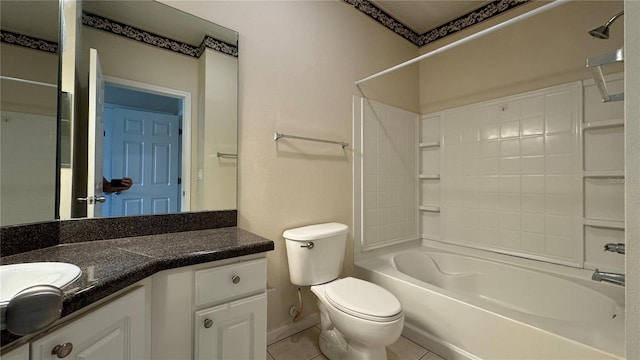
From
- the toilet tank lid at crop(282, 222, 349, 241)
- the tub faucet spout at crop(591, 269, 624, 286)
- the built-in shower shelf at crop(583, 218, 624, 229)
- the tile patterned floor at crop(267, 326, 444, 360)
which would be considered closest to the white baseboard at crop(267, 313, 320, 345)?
the tile patterned floor at crop(267, 326, 444, 360)

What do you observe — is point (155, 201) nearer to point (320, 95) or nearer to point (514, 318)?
point (320, 95)

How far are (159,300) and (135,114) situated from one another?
90 centimetres

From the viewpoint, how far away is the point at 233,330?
3.38ft

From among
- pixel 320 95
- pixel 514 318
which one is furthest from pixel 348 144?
pixel 514 318

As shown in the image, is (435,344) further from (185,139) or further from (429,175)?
(185,139)

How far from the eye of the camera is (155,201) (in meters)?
1.30

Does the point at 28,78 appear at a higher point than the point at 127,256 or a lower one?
higher

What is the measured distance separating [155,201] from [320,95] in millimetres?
1282

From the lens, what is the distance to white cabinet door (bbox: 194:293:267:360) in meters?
0.97

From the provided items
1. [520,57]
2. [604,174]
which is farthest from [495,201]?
[520,57]

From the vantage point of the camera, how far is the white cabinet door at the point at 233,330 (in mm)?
965

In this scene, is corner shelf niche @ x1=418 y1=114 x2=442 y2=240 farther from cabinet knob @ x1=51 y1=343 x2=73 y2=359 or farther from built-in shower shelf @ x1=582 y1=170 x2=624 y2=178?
cabinet knob @ x1=51 y1=343 x2=73 y2=359

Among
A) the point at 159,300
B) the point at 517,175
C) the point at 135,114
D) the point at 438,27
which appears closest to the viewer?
the point at 159,300

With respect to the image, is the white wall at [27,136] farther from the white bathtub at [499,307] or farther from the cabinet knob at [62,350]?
the white bathtub at [499,307]
